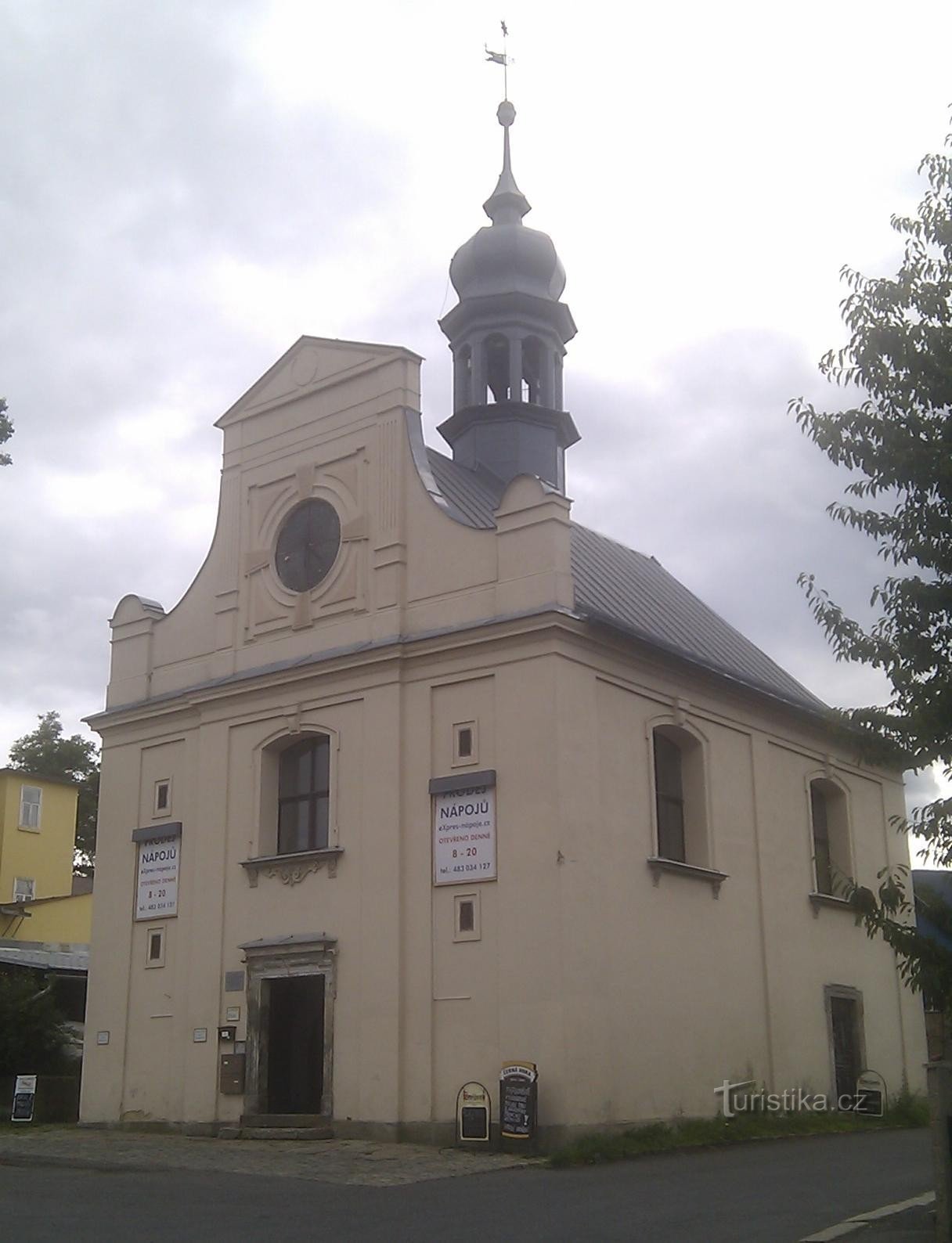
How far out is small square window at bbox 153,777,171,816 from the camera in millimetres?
25078

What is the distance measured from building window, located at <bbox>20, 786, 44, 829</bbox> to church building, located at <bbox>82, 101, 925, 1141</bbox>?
729 inches

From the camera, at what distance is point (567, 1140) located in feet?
61.0

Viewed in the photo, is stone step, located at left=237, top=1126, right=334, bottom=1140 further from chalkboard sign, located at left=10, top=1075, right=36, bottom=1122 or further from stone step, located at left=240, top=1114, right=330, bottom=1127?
chalkboard sign, located at left=10, top=1075, right=36, bottom=1122

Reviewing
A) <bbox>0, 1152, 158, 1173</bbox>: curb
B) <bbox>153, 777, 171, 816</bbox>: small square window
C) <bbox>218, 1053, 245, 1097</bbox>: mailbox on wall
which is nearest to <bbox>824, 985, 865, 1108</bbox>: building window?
<bbox>218, 1053, 245, 1097</bbox>: mailbox on wall

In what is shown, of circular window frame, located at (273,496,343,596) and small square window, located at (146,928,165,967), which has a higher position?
circular window frame, located at (273,496,343,596)

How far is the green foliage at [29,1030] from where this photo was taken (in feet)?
85.6

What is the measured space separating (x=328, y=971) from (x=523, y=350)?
13150mm

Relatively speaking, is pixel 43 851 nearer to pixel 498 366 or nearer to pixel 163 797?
pixel 163 797

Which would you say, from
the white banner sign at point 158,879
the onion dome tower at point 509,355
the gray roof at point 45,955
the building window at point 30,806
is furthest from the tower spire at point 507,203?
the building window at point 30,806

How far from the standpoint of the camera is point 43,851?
145 feet

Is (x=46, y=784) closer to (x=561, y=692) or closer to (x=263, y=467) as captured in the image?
(x=263, y=467)

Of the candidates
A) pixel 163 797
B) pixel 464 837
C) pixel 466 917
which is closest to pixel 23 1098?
pixel 163 797

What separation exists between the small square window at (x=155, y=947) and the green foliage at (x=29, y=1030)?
11.0 feet

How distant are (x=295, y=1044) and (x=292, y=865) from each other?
280 cm
